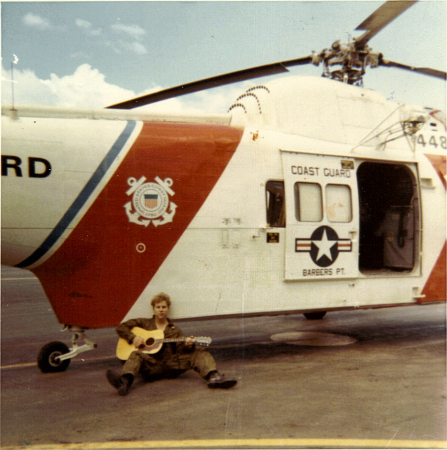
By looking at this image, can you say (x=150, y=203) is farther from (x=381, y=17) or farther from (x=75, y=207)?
(x=381, y=17)

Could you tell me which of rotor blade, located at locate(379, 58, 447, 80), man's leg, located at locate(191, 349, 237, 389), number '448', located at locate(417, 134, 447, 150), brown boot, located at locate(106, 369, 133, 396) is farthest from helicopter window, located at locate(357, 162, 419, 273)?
brown boot, located at locate(106, 369, 133, 396)

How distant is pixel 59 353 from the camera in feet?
15.8

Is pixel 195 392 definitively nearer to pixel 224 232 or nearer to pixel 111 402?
pixel 111 402

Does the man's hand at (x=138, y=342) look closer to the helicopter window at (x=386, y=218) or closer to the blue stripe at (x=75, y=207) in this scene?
the blue stripe at (x=75, y=207)

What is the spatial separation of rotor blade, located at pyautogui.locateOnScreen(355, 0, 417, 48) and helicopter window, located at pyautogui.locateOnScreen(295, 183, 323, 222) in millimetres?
2173

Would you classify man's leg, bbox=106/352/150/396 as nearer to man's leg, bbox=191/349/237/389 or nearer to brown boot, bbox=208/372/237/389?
man's leg, bbox=191/349/237/389

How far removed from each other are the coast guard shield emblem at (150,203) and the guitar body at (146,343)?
115 cm

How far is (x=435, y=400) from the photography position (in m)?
4.05

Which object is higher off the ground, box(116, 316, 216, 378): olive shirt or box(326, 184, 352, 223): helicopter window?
box(326, 184, 352, 223): helicopter window

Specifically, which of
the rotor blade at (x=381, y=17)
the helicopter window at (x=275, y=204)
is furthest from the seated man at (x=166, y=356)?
the rotor blade at (x=381, y=17)

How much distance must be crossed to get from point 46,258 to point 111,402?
162 centimetres

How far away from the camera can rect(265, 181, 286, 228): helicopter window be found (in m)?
5.27

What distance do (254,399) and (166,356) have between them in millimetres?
1085

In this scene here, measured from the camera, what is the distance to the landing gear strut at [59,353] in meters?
4.67
